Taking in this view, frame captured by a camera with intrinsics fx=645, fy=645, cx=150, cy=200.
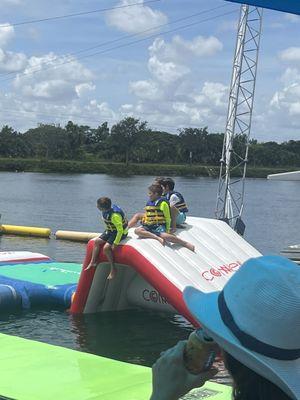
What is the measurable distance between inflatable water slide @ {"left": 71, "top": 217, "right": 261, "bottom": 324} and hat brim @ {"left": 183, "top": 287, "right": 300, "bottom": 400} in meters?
6.80

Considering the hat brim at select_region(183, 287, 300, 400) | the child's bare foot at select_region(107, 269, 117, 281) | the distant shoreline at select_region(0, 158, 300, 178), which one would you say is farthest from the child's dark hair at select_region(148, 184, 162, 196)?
the distant shoreline at select_region(0, 158, 300, 178)

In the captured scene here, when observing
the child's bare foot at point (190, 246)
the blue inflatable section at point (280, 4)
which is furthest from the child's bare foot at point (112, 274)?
→ the blue inflatable section at point (280, 4)

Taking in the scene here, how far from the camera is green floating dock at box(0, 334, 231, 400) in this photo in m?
4.81

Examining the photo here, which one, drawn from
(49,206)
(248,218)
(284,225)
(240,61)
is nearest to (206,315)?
(240,61)

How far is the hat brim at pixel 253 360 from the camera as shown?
4.59 feet

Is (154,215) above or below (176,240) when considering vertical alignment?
above

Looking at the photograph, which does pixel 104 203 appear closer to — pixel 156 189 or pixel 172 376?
pixel 156 189

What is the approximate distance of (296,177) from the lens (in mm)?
6988

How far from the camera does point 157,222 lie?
9859mm

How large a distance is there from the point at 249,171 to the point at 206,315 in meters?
89.7

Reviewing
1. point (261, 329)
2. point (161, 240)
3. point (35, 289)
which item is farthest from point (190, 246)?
point (261, 329)

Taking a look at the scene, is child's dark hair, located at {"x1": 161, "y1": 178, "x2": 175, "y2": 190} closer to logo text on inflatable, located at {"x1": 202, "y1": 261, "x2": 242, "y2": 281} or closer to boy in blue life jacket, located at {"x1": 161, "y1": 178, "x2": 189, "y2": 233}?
boy in blue life jacket, located at {"x1": 161, "y1": 178, "x2": 189, "y2": 233}

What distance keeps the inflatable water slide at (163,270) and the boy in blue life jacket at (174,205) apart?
6.2 inches

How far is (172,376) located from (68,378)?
3749 mm
